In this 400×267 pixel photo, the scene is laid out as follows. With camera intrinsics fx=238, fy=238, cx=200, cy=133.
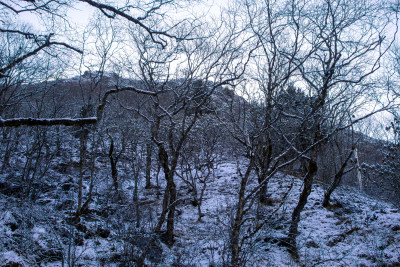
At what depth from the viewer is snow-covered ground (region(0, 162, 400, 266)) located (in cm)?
554

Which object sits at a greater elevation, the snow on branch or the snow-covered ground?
the snow on branch

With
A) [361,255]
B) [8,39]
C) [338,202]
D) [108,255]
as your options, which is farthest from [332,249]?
[8,39]

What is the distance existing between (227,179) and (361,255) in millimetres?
8929

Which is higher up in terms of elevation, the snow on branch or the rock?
the snow on branch

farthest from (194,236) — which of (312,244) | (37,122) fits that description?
(37,122)

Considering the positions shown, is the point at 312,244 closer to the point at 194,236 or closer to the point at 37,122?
the point at 194,236

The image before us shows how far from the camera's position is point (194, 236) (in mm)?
8586

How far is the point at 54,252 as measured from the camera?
5.76 metres

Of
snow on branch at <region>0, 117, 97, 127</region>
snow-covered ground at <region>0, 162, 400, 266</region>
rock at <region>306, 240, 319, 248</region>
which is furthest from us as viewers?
rock at <region>306, 240, 319, 248</region>

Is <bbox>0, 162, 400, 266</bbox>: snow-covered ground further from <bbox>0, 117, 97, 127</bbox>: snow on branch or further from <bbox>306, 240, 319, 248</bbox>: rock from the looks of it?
<bbox>0, 117, 97, 127</bbox>: snow on branch

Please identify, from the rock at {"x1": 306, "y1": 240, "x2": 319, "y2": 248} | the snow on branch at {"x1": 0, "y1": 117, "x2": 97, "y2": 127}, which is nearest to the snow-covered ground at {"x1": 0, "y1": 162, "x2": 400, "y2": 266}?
the rock at {"x1": 306, "y1": 240, "x2": 319, "y2": 248}

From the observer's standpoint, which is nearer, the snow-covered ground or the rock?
the snow-covered ground

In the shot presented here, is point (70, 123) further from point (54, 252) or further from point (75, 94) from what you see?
point (75, 94)

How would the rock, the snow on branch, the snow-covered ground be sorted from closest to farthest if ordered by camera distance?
1. the snow on branch
2. the snow-covered ground
3. the rock
